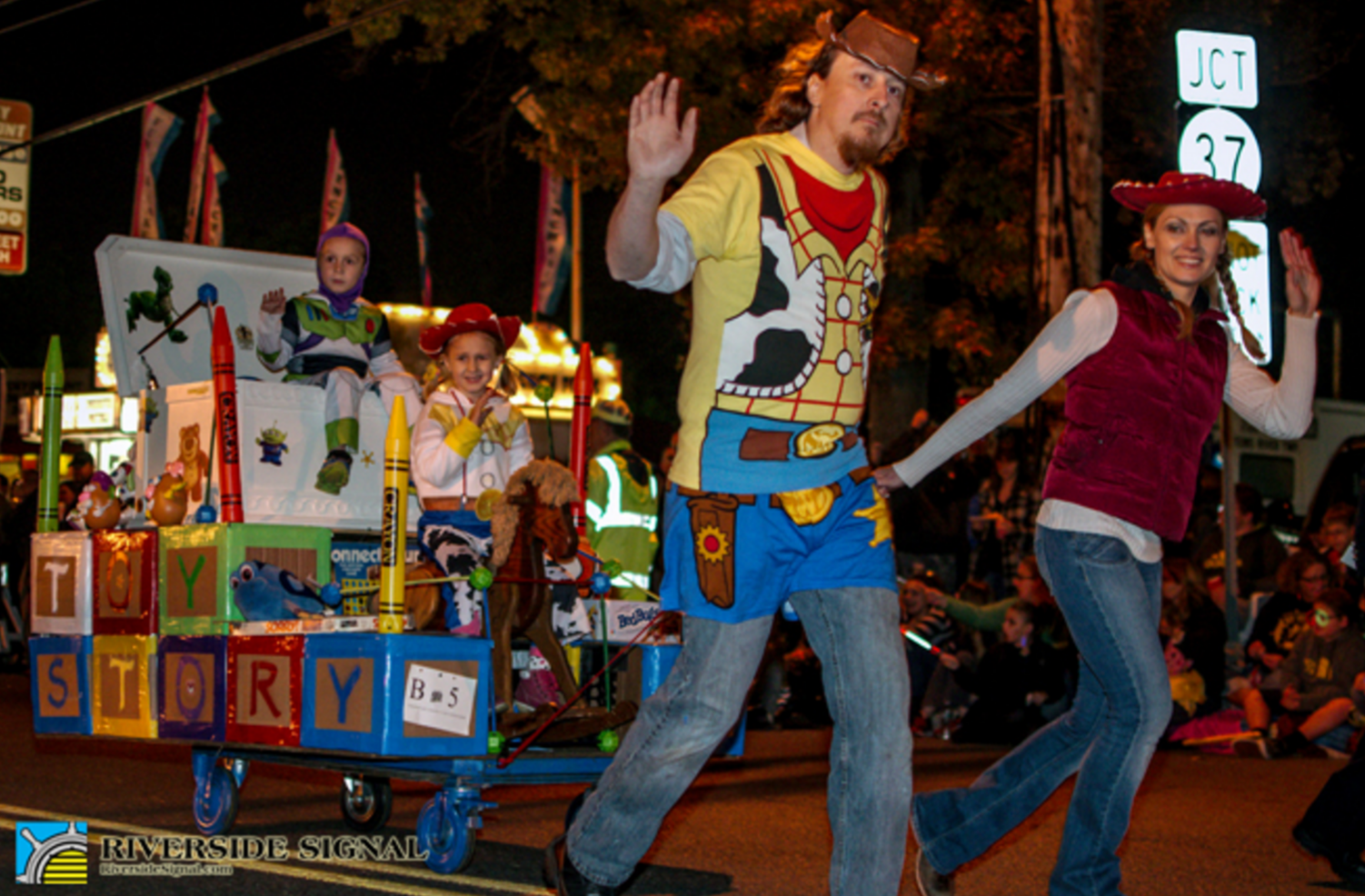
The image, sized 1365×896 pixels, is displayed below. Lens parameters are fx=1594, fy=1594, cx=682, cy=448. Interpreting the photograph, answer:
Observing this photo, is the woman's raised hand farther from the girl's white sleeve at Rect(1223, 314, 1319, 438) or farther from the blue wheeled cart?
the blue wheeled cart

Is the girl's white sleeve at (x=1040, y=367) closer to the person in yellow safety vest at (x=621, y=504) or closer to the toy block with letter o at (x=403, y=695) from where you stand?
the toy block with letter o at (x=403, y=695)

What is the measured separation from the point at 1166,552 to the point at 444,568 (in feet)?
29.1

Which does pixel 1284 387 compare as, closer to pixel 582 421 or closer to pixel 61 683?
pixel 582 421

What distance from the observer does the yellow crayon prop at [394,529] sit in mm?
5359

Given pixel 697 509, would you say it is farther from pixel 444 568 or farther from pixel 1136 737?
pixel 444 568

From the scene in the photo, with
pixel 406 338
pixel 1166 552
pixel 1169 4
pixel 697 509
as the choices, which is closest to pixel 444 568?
pixel 697 509

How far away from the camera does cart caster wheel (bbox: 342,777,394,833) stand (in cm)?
654

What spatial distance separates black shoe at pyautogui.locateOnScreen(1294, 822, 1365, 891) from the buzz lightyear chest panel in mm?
2571

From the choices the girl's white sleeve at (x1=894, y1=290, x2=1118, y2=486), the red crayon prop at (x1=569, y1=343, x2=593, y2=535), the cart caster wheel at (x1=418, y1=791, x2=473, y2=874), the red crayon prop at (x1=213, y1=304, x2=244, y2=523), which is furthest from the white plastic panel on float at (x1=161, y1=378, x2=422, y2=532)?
the girl's white sleeve at (x1=894, y1=290, x2=1118, y2=486)

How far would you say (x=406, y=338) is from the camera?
26.9 m

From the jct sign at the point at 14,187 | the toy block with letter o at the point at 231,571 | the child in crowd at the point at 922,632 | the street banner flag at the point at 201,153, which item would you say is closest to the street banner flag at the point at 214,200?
the street banner flag at the point at 201,153

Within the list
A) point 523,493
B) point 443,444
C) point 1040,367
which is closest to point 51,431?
point 443,444

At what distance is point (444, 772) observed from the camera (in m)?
5.38

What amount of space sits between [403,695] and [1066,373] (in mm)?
2380
